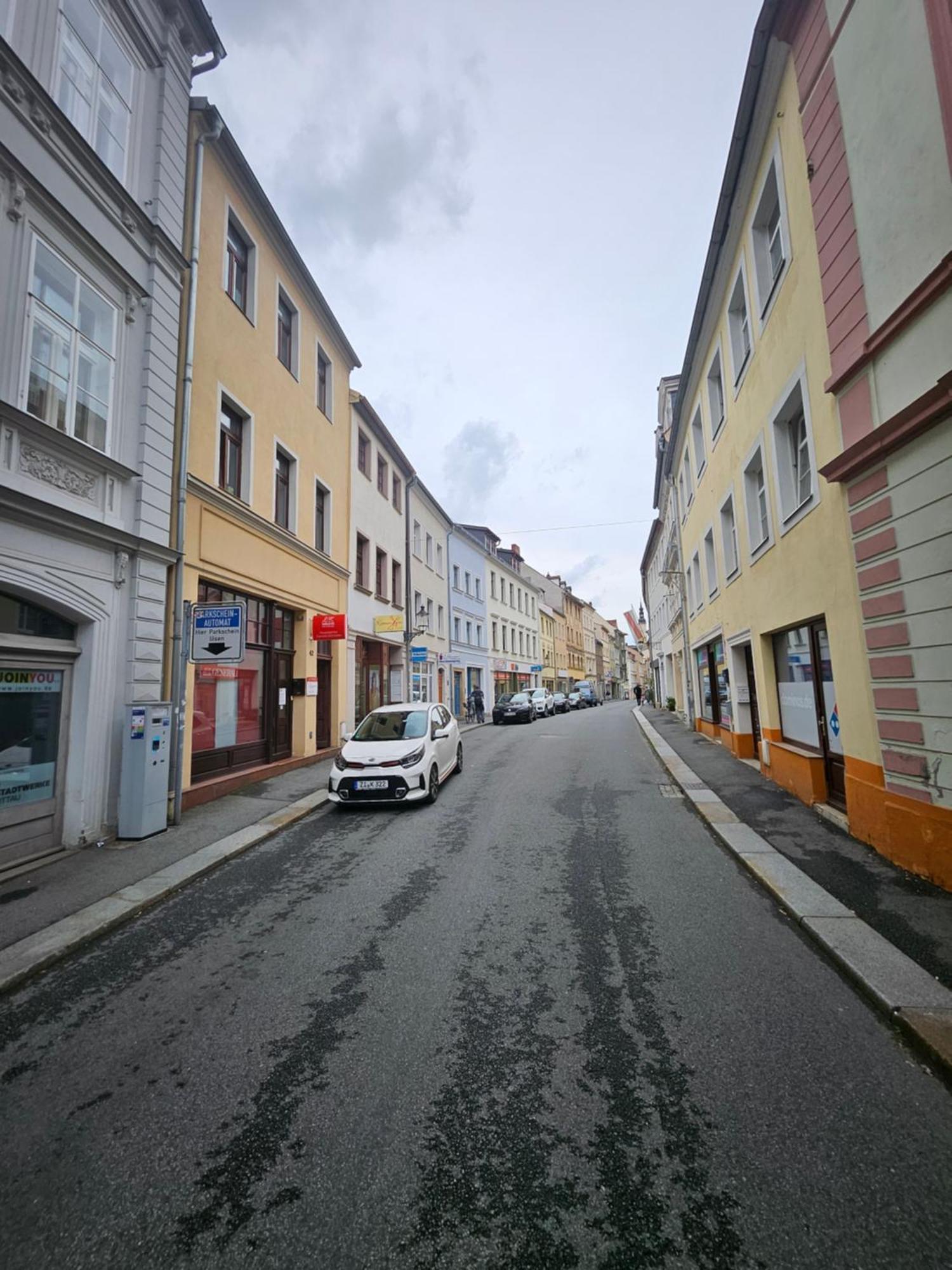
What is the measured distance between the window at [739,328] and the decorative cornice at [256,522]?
30.5 feet

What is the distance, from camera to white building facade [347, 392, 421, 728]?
17.2 metres

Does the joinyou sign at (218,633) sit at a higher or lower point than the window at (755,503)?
lower

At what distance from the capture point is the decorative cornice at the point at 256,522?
955 centimetres

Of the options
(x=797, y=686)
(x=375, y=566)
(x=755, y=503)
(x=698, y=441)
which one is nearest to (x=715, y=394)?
(x=698, y=441)

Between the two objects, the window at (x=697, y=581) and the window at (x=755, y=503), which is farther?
the window at (x=697, y=581)

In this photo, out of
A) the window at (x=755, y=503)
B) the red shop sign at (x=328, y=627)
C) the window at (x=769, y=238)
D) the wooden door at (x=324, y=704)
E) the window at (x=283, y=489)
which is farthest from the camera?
the wooden door at (x=324, y=704)

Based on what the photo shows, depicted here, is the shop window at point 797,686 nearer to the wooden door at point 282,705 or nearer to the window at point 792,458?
the window at point 792,458

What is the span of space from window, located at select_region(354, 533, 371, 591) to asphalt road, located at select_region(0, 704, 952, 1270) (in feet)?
43.4

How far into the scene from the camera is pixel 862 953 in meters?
3.91

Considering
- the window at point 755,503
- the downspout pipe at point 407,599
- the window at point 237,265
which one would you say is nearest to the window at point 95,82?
the window at point 237,265

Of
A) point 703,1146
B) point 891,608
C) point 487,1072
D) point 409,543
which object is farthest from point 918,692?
point 409,543

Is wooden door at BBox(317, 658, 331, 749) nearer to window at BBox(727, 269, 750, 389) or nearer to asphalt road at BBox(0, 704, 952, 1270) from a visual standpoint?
asphalt road at BBox(0, 704, 952, 1270)

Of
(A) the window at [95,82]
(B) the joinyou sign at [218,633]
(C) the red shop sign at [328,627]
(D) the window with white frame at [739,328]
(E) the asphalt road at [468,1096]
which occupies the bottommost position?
(E) the asphalt road at [468,1096]

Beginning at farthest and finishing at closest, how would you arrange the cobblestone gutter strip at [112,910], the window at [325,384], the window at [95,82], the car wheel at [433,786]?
the window at [325,384] → the car wheel at [433,786] → the window at [95,82] → the cobblestone gutter strip at [112,910]
